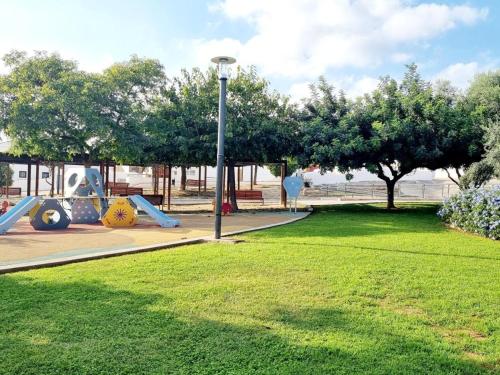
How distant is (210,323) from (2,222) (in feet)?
31.2

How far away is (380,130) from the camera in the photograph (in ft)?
55.8

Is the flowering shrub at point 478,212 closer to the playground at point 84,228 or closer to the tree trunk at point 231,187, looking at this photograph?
the playground at point 84,228

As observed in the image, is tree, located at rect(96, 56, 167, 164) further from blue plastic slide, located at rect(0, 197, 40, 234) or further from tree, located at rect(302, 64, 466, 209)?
tree, located at rect(302, 64, 466, 209)

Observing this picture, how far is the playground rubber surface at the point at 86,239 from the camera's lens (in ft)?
26.2

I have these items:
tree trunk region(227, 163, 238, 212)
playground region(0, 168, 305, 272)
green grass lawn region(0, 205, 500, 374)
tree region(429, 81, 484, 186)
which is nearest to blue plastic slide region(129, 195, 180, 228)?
playground region(0, 168, 305, 272)

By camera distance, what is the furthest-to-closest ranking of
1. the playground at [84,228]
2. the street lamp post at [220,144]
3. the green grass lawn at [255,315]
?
the street lamp post at [220,144] < the playground at [84,228] < the green grass lawn at [255,315]

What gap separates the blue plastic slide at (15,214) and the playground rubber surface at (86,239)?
25 centimetres

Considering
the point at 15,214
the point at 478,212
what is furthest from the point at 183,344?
the point at 478,212

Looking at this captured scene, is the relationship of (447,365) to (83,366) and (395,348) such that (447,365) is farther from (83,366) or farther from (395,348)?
(83,366)

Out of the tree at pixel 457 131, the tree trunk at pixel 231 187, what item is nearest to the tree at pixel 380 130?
the tree at pixel 457 131

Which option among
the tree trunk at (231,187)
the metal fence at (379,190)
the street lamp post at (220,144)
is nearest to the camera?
the street lamp post at (220,144)

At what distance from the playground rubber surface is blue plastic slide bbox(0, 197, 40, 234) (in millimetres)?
250

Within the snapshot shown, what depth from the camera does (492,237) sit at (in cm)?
1089

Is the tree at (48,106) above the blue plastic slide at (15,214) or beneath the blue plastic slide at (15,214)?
above
